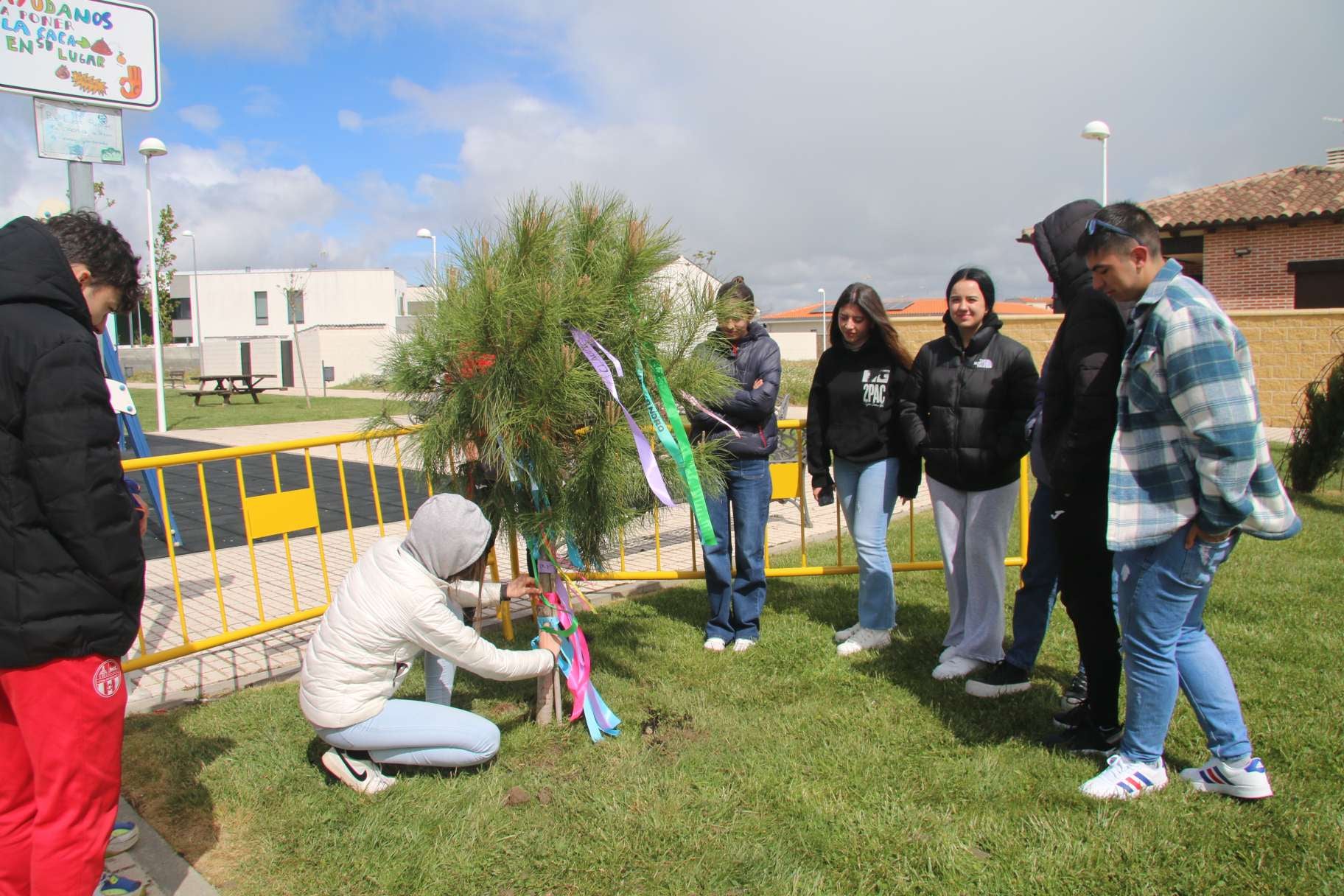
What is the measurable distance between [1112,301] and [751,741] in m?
2.10

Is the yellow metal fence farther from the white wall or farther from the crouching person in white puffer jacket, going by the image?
the white wall

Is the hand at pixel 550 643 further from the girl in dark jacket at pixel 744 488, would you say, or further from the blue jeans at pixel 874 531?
the blue jeans at pixel 874 531

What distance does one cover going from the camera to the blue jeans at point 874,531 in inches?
171

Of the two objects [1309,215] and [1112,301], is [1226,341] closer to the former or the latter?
[1112,301]

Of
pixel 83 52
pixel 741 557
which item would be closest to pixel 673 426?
pixel 741 557

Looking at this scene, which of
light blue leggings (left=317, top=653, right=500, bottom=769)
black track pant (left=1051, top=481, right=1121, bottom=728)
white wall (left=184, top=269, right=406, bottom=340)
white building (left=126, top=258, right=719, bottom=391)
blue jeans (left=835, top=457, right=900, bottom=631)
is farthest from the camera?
white wall (left=184, top=269, right=406, bottom=340)

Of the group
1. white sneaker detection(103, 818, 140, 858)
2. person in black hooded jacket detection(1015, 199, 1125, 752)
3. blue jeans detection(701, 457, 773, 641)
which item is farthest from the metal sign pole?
person in black hooded jacket detection(1015, 199, 1125, 752)

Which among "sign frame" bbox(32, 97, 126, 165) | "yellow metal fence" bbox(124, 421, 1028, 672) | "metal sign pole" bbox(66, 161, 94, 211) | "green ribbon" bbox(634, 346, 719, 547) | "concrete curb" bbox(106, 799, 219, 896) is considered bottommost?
"concrete curb" bbox(106, 799, 219, 896)

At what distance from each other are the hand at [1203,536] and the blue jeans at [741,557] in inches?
81.3

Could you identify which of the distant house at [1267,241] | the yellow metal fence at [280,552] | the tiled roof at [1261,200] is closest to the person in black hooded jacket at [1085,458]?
the yellow metal fence at [280,552]

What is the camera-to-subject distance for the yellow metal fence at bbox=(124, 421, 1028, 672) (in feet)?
13.8

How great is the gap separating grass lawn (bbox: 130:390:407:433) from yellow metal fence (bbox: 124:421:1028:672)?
8006 millimetres

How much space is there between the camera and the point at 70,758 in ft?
6.92

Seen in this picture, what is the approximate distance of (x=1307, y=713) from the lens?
3.45m
